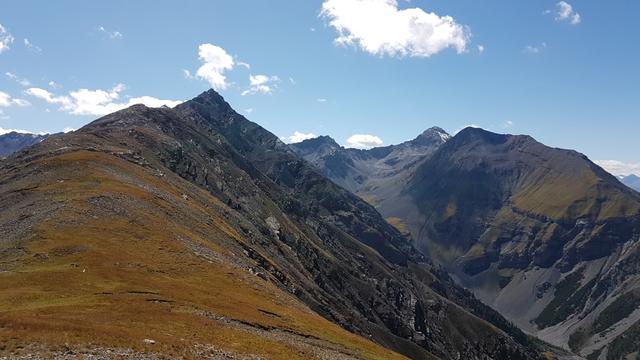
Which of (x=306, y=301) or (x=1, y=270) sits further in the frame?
(x=306, y=301)

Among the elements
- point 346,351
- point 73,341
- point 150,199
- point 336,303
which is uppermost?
point 150,199

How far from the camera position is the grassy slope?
42.2 meters

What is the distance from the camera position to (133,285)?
A: 199 feet

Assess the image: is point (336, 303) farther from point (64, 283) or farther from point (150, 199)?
point (64, 283)

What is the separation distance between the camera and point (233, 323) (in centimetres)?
5678

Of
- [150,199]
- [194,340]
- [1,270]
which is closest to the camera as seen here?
[194,340]

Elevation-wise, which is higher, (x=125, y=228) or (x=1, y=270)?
(x=125, y=228)

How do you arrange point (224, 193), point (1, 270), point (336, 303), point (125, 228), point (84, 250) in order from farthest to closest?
point (224, 193)
point (336, 303)
point (125, 228)
point (84, 250)
point (1, 270)

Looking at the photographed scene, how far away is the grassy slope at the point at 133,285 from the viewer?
4225cm

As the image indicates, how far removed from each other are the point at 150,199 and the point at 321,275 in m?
92.1

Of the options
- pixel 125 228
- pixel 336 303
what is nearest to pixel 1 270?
pixel 125 228

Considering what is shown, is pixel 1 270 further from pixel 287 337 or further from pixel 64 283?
pixel 287 337

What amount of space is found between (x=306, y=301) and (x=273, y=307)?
4713 centimetres

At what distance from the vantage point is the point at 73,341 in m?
36.4
